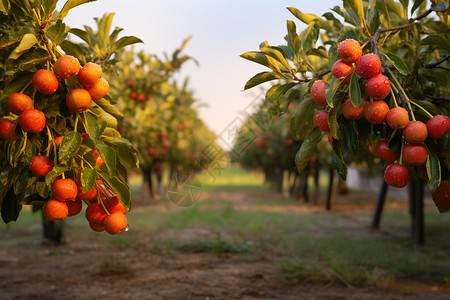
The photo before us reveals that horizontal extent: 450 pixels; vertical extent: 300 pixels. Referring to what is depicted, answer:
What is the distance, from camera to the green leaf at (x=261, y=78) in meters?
2.16

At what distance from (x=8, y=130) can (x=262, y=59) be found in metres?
1.26

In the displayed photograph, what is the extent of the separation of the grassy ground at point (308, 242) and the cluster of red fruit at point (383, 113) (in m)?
3.19

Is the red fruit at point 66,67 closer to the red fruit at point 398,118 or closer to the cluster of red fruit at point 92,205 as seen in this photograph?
the cluster of red fruit at point 92,205

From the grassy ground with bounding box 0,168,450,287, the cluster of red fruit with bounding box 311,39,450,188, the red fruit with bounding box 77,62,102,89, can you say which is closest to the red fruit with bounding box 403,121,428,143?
A: the cluster of red fruit with bounding box 311,39,450,188

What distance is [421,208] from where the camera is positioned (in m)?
7.68

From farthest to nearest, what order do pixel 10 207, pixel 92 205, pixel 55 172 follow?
pixel 10 207 → pixel 92 205 → pixel 55 172

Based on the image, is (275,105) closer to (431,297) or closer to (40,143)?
(40,143)

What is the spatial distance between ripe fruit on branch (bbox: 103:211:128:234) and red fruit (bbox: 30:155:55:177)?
0.33 metres

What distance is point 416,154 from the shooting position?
1.70m

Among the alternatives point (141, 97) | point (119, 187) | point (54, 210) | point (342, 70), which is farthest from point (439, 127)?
point (141, 97)

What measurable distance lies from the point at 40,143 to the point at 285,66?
127 cm

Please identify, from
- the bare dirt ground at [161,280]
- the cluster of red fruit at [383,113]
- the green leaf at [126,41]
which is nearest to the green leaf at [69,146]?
the green leaf at [126,41]

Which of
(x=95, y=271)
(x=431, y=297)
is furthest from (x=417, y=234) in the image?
(x=95, y=271)

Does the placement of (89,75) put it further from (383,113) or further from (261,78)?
(383,113)
